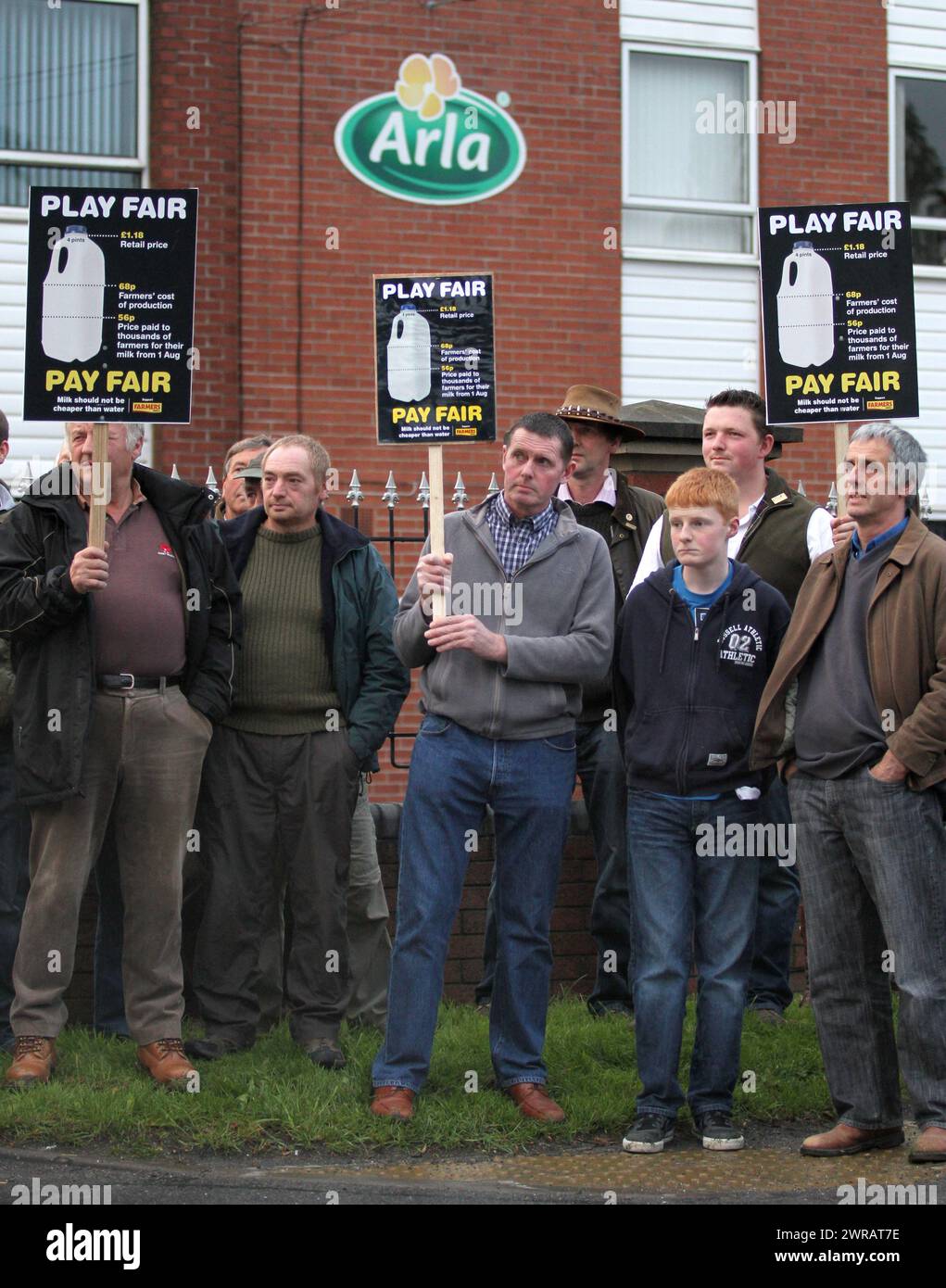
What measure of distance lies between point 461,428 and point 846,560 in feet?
4.57

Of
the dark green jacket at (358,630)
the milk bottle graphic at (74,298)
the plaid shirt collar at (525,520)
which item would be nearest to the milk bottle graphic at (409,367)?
the plaid shirt collar at (525,520)

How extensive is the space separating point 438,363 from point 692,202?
7.69 meters

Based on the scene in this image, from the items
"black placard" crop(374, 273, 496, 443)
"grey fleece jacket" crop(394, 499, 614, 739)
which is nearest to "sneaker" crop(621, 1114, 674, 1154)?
"grey fleece jacket" crop(394, 499, 614, 739)

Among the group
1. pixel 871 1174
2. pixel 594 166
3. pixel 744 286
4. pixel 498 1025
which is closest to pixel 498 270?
pixel 594 166

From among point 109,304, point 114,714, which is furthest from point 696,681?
point 109,304

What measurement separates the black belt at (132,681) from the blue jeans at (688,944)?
183 centimetres

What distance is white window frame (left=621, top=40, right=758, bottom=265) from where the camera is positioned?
13.1m

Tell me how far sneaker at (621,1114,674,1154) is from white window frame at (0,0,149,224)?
8.14 metres

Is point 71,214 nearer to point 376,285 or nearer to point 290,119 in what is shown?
point 376,285

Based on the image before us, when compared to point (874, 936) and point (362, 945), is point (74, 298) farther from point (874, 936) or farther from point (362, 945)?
point (874, 936)

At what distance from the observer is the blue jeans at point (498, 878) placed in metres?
6.13

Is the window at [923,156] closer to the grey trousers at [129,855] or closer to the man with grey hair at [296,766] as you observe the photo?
the man with grey hair at [296,766]

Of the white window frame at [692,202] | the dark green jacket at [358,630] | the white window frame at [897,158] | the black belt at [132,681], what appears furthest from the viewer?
the white window frame at [897,158]
